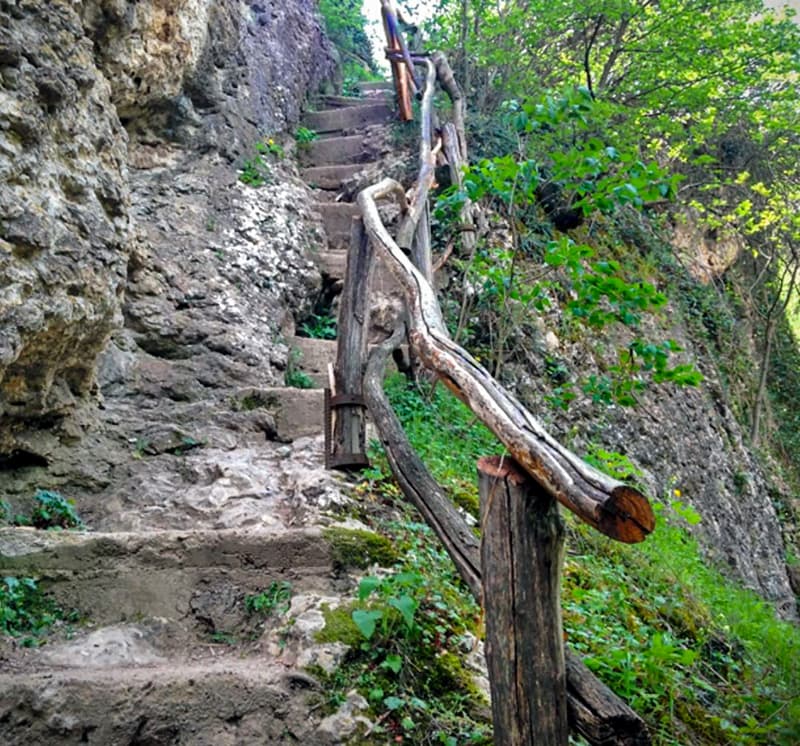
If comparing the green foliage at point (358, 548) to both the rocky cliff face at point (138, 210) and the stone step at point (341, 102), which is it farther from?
the stone step at point (341, 102)

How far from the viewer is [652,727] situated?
79.0 inches

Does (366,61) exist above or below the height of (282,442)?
above

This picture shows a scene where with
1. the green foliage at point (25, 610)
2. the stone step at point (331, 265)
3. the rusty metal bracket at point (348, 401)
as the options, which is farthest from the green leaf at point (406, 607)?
the stone step at point (331, 265)

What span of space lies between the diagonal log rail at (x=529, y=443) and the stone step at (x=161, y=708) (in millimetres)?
878

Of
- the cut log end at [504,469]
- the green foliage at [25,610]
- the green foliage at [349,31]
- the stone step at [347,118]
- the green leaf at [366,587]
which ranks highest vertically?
the green foliage at [349,31]

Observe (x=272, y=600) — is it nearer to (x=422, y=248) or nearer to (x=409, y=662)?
(x=409, y=662)

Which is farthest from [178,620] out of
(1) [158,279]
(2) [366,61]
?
(2) [366,61]

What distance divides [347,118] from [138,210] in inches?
146

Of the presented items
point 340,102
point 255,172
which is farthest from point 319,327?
point 340,102

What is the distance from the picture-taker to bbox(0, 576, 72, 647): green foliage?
6.26ft

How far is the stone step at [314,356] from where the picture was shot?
467 centimetres

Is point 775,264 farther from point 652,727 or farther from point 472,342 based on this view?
point 652,727

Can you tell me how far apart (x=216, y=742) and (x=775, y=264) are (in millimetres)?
10802

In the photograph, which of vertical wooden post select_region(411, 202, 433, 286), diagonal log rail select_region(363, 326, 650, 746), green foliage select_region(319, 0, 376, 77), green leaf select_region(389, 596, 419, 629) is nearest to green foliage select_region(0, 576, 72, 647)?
green leaf select_region(389, 596, 419, 629)
